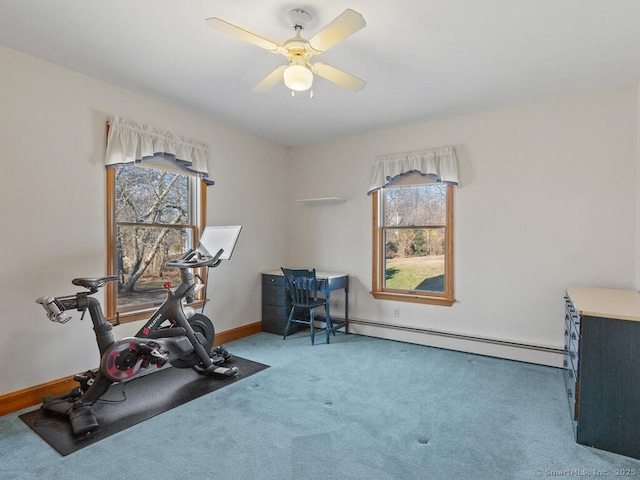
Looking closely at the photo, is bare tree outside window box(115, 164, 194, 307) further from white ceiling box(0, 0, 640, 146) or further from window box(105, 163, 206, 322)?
white ceiling box(0, 0, 640, 146)

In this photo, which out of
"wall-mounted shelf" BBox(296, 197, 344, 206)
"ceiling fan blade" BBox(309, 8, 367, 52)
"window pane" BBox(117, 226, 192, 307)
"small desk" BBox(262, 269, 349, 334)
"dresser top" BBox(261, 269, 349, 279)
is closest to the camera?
"ceiling fan blade" BBox(309, 8, 367, 52)

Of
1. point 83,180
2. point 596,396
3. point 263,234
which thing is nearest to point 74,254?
point 83,180

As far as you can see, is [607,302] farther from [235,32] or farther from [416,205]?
[235,32]

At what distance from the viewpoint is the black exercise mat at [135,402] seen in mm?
2274

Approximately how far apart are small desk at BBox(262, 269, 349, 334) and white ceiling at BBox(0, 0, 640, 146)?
207 centimetres

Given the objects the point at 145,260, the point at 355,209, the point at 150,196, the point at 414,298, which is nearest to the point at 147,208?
the point at 150,196

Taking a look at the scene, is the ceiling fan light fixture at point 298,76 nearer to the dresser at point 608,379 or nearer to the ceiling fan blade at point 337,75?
the ceiling fan blade at point 337,75

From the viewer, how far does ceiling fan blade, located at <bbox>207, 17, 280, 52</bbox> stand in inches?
73.9

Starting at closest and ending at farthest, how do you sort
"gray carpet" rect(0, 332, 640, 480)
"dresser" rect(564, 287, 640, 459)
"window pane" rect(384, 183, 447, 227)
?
"gray carpet" rect(0, 332, 640, 480)
"dresser" rect(564, 287, 640, 459)
"window pane" rect(384, 183, 447, 227)

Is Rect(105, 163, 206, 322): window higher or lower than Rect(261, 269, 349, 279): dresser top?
higher

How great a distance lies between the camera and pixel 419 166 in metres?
Result: 4.11

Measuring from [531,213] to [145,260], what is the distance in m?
3.93

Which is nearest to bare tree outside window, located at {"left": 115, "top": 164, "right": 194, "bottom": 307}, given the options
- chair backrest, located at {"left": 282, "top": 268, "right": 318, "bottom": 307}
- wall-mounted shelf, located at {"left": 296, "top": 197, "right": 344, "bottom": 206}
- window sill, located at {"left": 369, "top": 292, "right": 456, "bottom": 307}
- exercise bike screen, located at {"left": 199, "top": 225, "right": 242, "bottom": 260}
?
exercise bike screen, located at {"left": 199, "top": 225, "right": 242, "bottom": 260}

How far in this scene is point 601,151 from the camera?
3279 millimetres
